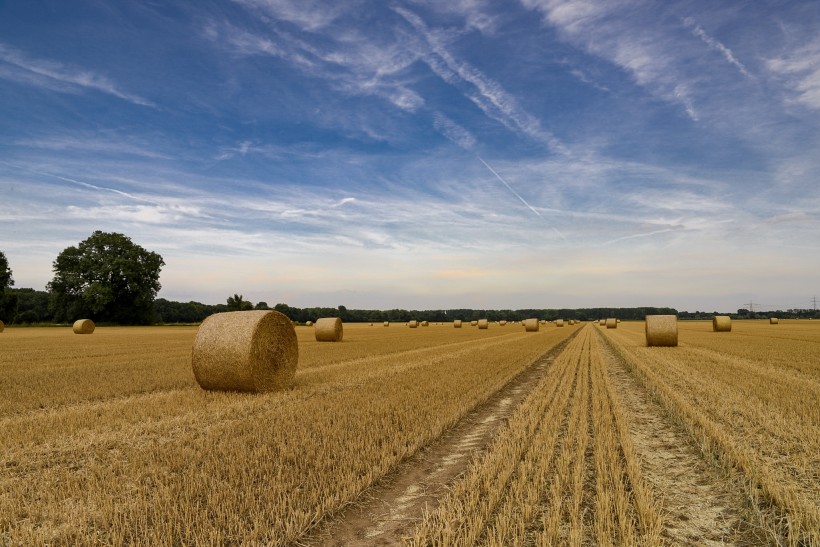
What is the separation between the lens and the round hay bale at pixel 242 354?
1067cm

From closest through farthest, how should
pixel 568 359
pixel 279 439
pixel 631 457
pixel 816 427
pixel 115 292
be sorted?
1. pixel 631 457
2. pixel 279 439
3. pixel 816 427
4. pixel 568 359
5. pixel 115 292

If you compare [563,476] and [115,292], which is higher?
[115,292]

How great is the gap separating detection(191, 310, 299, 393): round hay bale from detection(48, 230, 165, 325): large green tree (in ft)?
173

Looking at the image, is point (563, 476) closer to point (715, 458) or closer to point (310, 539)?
point (715, 458)

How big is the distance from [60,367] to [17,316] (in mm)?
57978

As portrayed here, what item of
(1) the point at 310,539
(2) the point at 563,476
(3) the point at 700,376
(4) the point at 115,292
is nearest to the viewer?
(1) the point at 310,539

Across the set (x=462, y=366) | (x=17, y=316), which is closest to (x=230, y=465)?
(x=462, y=366)

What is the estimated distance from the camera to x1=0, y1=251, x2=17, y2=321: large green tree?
51.4 metres

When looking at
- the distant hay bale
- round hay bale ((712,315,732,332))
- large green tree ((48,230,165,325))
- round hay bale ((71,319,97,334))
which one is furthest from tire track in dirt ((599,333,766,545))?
large green tree ((48,230,165,325))

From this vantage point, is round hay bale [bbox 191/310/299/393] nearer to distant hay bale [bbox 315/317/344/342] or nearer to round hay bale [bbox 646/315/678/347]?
distant hay bale [bbox 315/317/344/342]

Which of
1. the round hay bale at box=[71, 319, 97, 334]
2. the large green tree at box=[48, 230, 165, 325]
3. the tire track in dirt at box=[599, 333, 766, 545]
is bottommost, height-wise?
the tire track in dirt at box=[599, 333, 766, 545]

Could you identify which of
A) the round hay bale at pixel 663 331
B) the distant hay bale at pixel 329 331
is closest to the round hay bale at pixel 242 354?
the distant hay bale at pixel 329 331

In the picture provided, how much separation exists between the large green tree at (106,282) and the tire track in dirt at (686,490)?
61.0m

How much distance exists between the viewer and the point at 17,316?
191ft
